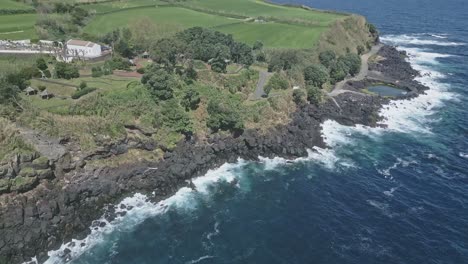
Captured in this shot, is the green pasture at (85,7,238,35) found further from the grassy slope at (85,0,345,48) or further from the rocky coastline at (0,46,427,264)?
the rocky coastline at (0,46,427,264)

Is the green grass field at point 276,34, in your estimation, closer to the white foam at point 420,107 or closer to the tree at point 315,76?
the tree at point 315,76

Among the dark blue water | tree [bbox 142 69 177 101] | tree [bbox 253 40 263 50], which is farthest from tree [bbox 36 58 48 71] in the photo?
tree [bbox 253 40 263 50]

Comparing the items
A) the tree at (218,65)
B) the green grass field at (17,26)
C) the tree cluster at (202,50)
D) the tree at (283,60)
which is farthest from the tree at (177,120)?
the green grass field at (17,26)

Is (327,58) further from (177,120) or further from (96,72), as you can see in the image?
(96,72)

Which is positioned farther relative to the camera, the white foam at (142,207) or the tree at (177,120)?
the tree at (177,120)

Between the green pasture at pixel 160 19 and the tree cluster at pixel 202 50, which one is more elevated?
→ the green pasture at pixel 160 19

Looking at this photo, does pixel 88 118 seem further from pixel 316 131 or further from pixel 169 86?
pixel 316 131

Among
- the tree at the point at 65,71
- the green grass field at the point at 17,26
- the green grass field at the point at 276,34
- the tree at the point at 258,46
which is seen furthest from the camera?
the green grass field at the point at 276,34
